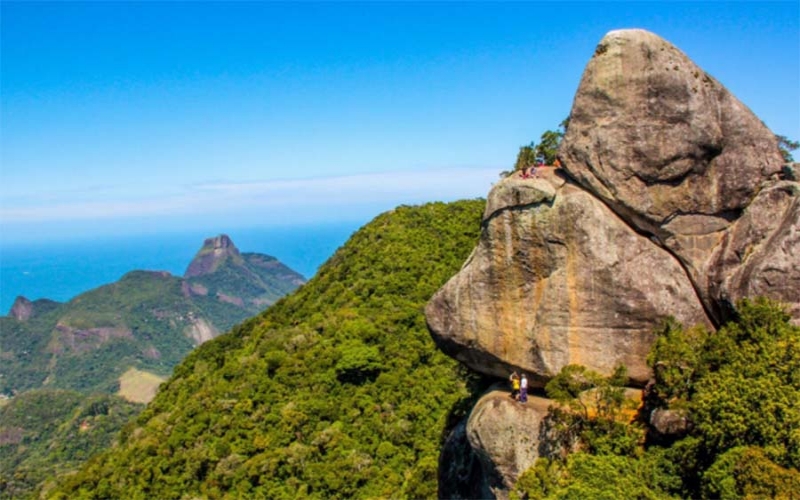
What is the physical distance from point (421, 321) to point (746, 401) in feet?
96.4

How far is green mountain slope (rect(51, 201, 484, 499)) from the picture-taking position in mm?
32406

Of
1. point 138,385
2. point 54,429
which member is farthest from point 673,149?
point 138,385

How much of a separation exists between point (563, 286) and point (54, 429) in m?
139

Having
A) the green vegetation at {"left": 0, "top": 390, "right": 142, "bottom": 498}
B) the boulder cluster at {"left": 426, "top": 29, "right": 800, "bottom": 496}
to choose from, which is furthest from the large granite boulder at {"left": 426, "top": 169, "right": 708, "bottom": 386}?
the green vegetation at {"left": 0, "top": 390, "right": 142, "bottom": 498}

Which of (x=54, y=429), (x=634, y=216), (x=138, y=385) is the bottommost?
(x=138, y=385)

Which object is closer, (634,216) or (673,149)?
(673,149)

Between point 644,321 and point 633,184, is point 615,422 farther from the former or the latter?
point 633,184

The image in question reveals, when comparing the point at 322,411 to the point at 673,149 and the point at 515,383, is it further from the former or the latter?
the point at 673,149

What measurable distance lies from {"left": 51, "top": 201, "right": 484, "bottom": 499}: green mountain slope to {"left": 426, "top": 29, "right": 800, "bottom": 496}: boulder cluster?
932 cm

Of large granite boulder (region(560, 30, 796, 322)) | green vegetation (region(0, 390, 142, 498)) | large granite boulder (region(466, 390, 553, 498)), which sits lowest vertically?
green vegetation (region(0, 390, 142, 498))

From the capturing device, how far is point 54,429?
124000mm

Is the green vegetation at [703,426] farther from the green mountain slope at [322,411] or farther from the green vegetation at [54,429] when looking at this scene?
the green vegetation at [54,429]

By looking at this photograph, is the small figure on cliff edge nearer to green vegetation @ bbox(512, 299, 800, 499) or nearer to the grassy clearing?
green vegetation @ bbox(512, 299, 800, 499)

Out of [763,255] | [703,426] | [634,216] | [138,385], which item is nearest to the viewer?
[703,426]
